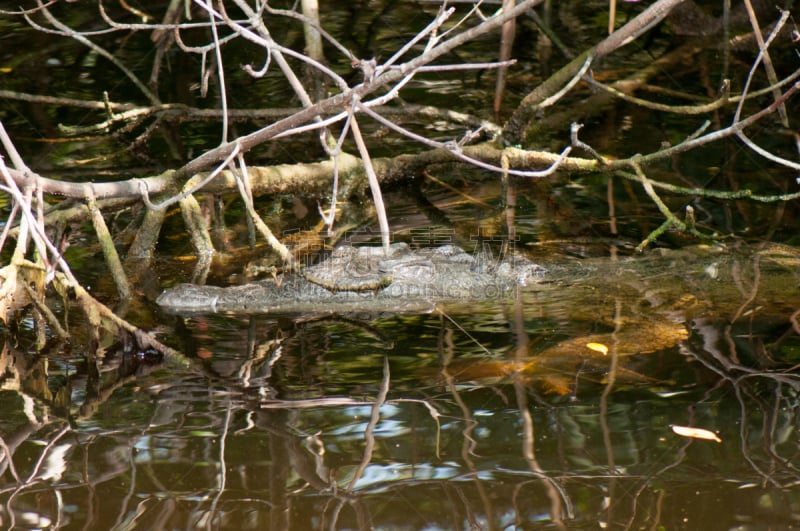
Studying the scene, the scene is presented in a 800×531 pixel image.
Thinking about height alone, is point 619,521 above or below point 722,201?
above

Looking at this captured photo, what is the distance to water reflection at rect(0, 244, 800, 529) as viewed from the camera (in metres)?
2.93

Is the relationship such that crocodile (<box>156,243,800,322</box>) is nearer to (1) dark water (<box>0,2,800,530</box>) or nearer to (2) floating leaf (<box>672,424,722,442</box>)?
(1) dark water (<box>0,2,800,530</box>)

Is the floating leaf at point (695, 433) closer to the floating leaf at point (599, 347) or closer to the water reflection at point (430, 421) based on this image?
the water reflection at point (430, 421)

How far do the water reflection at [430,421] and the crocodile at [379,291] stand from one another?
14 cm

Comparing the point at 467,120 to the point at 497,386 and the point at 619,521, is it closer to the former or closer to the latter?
the point at 497,386

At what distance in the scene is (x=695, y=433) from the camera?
3.31m

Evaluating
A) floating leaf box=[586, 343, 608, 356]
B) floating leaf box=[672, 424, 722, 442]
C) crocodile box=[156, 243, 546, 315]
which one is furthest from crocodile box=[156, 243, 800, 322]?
floating leaf box=[672, 424, 722, 442]

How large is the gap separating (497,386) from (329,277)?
1.31 m

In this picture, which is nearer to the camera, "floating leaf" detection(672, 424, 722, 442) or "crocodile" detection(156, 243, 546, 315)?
"floating leaf" detection(672, 424, 722, 442)

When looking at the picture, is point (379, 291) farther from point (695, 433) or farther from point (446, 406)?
point (695, 433)

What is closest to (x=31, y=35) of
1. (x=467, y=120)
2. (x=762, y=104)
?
(x=467, y=120)

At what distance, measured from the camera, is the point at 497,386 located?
375 cm

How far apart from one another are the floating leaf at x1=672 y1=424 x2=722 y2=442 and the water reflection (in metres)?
0.03

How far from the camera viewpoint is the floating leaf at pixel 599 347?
13.3ft
